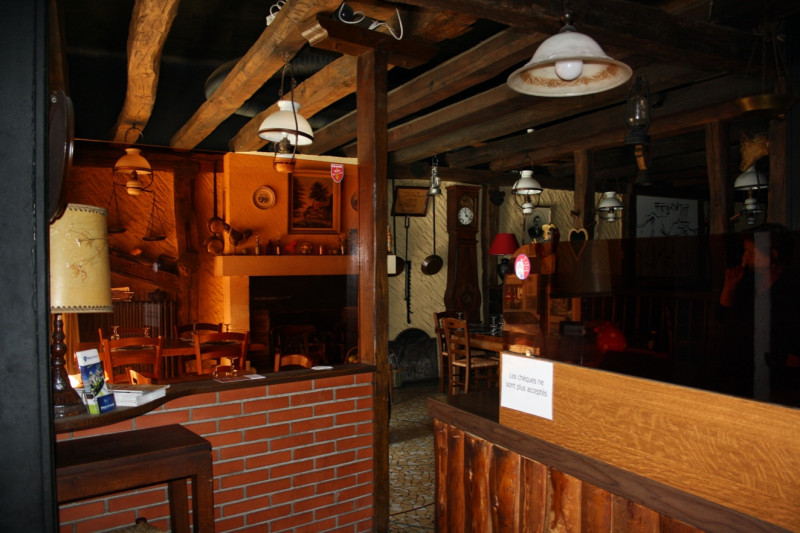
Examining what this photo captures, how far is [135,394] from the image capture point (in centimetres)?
233

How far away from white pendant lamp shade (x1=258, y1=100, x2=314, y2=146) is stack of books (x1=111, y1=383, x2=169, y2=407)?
1780 millimetres

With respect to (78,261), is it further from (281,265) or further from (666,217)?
(666,217)

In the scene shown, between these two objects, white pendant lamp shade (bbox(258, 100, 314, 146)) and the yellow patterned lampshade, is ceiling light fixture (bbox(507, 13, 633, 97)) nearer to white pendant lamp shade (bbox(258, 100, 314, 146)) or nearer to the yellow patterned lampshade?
white pendant lamp shade (bbox(258, 100, 314, 146))

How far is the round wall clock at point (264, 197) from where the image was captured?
24.4ft

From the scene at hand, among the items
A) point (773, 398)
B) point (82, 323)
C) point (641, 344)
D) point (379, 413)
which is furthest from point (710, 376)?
point (82, 323)

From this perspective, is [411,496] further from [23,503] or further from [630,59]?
[630,59]

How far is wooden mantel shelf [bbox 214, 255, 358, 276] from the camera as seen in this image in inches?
282

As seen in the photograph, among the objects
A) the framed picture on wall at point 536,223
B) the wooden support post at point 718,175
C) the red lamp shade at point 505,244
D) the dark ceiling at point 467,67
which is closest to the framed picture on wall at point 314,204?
the dark ceiling at point 467,67

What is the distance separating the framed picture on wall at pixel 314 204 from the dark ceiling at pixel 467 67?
1.95 feet

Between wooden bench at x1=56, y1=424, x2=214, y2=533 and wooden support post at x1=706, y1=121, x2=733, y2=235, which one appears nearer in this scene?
wooden bench at x1=56, y1=424, x2=214, y2=533

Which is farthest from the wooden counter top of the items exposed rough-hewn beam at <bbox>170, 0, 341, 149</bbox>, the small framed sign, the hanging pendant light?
the hanging pendant light

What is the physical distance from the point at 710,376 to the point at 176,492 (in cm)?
415

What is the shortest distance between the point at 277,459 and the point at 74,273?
1.51 meters

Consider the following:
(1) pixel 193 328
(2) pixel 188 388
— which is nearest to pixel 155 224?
(1) pixel 193 328
